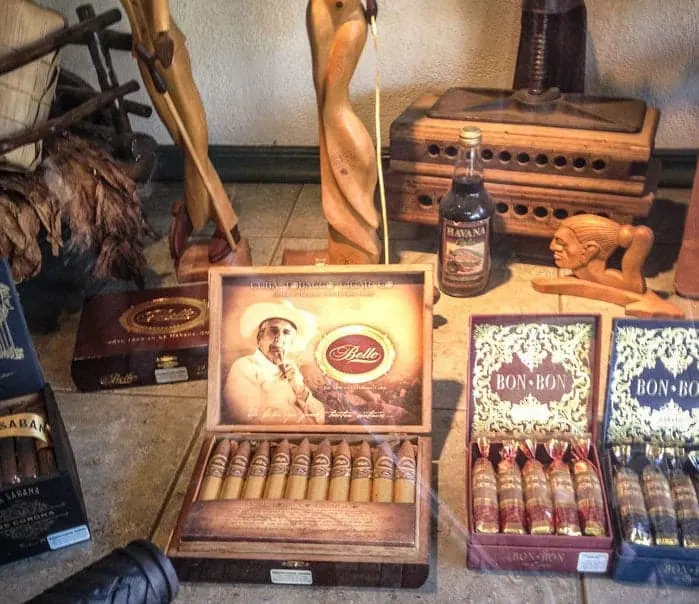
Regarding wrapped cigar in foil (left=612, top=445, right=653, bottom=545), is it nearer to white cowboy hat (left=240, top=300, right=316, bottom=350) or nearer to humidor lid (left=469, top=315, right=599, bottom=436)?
humidor lid (left=469, top=315, right=599, bottom=436)

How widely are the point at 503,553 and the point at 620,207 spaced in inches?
30.0

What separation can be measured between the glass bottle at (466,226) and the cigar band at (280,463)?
0.56 meters

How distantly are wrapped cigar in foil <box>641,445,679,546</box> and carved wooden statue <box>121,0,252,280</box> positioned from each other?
0.81m

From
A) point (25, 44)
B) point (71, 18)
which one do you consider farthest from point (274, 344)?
point (71, 18)

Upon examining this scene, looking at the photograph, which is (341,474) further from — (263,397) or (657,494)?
(657,494)

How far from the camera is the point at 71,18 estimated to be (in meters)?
1.83

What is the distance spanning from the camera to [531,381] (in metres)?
0.96

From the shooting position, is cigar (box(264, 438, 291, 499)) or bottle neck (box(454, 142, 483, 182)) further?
bottle neck (box(454, 142, 483, 182))

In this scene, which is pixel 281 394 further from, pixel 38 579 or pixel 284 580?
pixel 38 579

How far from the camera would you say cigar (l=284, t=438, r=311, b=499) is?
930mm

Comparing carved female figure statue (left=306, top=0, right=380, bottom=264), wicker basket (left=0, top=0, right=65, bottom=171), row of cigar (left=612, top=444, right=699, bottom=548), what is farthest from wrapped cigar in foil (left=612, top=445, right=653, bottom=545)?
wicker basket (left=0, top=0, right=65, bottom=171)

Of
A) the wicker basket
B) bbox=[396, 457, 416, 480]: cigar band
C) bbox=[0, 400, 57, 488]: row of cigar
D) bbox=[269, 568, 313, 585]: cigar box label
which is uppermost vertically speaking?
the wicker basket

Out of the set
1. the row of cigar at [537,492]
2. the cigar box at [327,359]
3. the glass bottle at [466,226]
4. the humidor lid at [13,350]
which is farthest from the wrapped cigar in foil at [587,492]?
the humidor lid at [13,350]

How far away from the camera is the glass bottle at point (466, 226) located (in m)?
1.37
